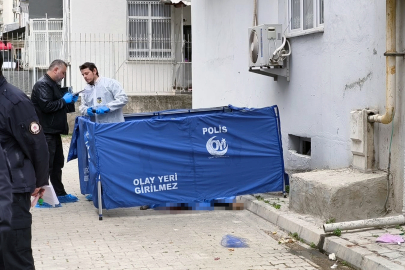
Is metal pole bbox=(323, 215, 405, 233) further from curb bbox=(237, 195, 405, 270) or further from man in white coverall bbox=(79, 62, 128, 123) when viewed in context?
man in white coverall bbox=(79, 62, 128, 123)

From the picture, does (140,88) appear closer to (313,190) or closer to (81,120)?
(81,120)

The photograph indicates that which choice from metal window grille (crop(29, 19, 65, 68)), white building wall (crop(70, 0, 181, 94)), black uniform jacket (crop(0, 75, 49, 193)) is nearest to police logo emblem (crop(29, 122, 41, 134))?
black uniform jacket (crop(0, 75, 49, 193))

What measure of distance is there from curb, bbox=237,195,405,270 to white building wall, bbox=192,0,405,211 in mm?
1029

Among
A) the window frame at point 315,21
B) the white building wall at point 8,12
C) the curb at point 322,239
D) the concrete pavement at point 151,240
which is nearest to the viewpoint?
the curb at point 322,239

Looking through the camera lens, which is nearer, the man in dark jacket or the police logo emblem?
the police logo emblem

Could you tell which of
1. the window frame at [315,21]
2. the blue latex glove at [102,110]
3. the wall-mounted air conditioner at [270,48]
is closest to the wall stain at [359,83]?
the window frame at [315,21]

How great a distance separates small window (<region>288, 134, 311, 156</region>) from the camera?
1012 centimetres

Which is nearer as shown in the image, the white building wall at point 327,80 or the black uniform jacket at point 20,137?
the black uniform jacket at point 20,137

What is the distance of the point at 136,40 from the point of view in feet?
71.1

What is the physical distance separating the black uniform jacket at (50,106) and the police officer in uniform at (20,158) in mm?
4671

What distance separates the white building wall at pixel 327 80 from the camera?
25.3ft

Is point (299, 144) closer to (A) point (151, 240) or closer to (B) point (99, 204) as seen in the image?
(B) point (99, 204)

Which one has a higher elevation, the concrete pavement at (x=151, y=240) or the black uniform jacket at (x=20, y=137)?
the black uniform jacket at (x=20, y=137)

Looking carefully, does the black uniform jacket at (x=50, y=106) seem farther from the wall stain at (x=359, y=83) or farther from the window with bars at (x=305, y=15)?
the wall stain at (x=359, y=83)
